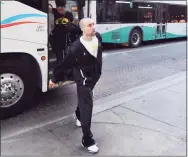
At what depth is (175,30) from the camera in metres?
16.9

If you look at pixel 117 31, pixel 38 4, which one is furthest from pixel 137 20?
pixel 38 4

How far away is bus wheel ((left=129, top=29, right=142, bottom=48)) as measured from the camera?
46.2 feet

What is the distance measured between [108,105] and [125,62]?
4.68m

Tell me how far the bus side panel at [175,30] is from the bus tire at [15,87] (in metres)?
13.0

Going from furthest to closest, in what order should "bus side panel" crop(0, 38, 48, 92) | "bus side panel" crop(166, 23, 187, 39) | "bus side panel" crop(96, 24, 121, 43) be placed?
"bus side panel" crop(166, 23, 187, 39), "bus side panel" crop(96, 24, 121, 43), "bus side panel" crop(0, 38, 48, 92)

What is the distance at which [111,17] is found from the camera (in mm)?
12742

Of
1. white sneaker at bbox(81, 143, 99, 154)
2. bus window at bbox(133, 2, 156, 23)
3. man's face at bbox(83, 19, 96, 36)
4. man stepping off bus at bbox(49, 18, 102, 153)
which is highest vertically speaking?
bus window at bbox(133, 2, 156, 23)

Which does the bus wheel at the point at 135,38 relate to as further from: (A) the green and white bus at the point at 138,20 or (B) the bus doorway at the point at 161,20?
(B) the bus doorway at the point at 161,20

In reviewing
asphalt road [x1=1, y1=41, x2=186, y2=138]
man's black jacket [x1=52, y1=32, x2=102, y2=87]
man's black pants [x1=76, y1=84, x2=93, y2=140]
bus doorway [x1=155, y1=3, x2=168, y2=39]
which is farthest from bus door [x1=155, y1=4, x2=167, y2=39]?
man's black pants [x1=76, y1=84, x2=93, y2=140]

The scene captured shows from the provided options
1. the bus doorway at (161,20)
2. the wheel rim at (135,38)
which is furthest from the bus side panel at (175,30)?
Result: the wheel rim at (135,38)

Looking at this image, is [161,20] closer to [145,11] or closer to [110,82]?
[145,11]

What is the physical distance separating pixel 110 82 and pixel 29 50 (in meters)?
3.15

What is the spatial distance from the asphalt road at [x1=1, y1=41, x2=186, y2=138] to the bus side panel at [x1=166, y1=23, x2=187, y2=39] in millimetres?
4786

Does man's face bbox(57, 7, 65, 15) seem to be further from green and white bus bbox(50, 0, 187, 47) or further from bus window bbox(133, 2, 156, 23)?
bus window bbox(133, 2, 156, 23)
